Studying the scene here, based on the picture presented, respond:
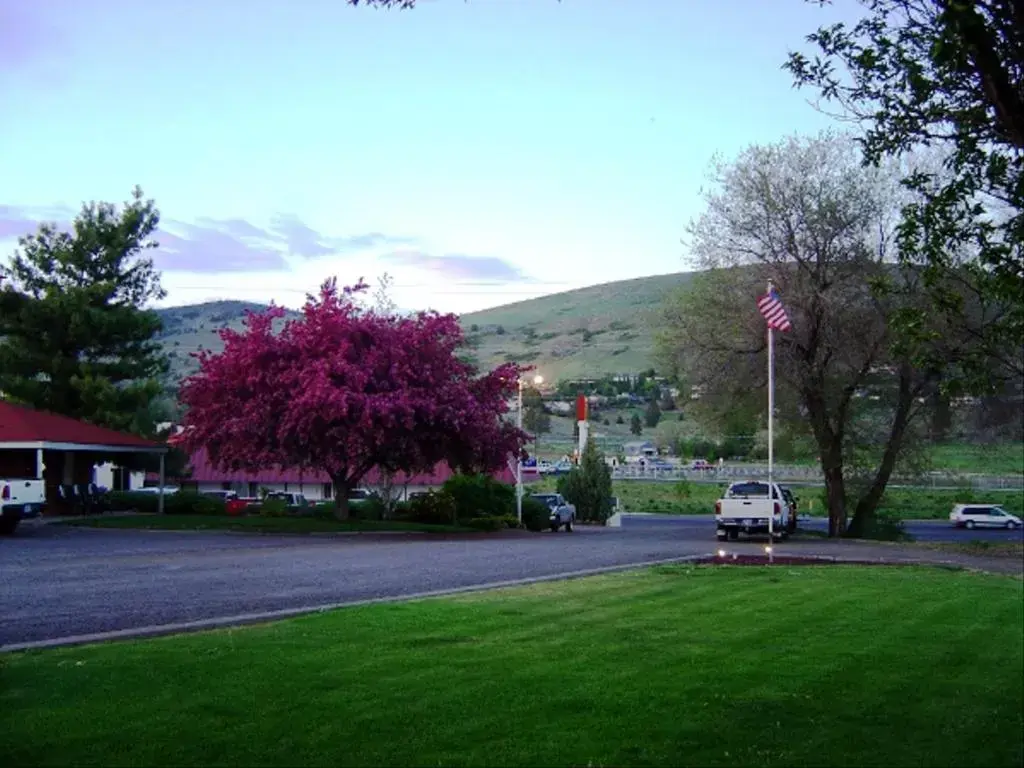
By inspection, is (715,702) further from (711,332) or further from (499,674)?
(711,332)

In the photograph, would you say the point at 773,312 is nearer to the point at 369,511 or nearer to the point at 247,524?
the point at 247,524

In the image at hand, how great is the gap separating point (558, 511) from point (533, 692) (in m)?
35.2

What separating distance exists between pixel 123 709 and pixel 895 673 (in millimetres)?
5857

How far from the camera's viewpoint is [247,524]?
35219 mm

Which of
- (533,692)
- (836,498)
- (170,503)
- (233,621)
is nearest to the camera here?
(533,692)

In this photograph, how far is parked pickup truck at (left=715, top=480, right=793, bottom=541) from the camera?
3275cm

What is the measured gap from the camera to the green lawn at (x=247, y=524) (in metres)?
34.1

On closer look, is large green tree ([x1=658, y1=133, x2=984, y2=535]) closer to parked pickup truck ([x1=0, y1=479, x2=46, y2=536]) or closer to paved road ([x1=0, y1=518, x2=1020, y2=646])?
paved road ([x1=0, y1=518, x2=1020, y2=646])

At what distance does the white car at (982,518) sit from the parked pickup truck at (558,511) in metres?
23.3

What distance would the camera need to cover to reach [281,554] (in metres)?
23.0

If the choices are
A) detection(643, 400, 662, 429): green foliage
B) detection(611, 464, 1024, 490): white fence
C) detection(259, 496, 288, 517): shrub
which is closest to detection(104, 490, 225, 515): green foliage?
detection(259, 496, 288, 517): shrub

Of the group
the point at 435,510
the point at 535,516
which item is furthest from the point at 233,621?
the point at 535,516

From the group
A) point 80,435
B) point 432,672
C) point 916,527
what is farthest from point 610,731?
point 916,527

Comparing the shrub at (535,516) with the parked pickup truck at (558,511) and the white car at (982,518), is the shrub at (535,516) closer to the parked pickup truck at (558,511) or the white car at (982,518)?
the parked pickup truck at (558,511)
